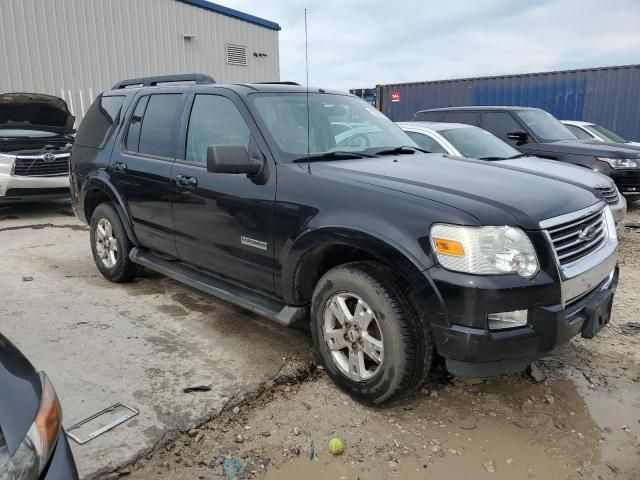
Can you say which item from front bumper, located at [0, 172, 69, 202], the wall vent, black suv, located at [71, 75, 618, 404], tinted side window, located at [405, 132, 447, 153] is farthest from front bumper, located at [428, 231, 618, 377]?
the wall vent

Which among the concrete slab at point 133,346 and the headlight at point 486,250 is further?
the concrete slab at point 133,346

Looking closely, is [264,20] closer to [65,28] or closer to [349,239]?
[65,28]

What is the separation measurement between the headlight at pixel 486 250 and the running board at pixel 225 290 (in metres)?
1.11

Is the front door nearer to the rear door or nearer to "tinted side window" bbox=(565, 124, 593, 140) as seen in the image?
the rear door

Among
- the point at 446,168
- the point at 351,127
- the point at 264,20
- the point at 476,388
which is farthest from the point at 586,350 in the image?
the point at 264,20

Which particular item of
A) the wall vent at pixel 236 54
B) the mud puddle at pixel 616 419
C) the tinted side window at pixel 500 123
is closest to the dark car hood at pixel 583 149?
the tinted side window at pixel 500 123

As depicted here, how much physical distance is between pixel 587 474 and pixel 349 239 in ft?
5.05

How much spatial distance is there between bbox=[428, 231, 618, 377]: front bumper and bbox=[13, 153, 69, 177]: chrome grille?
7.42m

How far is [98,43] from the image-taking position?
1275 cm

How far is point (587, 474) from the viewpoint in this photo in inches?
92.4

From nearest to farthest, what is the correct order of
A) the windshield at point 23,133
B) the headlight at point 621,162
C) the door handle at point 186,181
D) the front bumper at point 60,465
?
the front bumper at point 60,465 → the door handle at point 186,181 → the headlight at point 621,162 → the windshield at point 23,133

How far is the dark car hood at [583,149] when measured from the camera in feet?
25.2

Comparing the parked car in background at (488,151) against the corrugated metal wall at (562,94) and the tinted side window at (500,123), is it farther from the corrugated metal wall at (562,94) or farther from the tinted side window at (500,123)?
the corrugated metal wall at (562,94)

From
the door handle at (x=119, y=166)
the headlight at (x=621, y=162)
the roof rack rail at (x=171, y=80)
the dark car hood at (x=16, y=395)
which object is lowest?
the dark car hood at (x=16, y=395)
